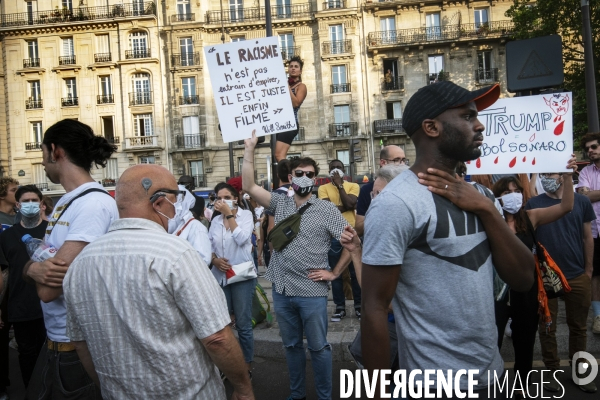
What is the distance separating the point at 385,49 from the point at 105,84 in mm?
20921

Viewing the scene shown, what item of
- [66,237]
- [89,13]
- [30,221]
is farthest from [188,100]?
[66,237]

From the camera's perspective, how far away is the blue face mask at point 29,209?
4.81m

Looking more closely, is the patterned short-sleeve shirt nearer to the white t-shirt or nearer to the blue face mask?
the white t-shirt

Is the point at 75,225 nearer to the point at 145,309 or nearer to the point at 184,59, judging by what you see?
the point at 145,309

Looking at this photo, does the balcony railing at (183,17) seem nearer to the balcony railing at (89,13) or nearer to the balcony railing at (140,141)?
the balcony railing at (89,13)

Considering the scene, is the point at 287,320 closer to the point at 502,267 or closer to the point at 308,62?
the point at 502,267

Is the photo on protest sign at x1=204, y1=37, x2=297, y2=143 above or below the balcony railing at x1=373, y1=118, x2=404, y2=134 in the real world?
below

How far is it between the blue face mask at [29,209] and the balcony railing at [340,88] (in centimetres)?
3256

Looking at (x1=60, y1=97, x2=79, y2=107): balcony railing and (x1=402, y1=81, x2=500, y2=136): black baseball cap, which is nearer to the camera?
(x1=402, y1=81, x2=500, y2=136): black baseball cap

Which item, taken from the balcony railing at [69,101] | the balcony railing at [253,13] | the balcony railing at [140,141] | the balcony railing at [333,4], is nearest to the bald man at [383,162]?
the balcony railing at [333,4]

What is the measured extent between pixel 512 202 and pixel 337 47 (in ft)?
111

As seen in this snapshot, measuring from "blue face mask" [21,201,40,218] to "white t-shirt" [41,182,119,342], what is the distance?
7.67ft

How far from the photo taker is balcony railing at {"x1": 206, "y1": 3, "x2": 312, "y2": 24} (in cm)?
3697

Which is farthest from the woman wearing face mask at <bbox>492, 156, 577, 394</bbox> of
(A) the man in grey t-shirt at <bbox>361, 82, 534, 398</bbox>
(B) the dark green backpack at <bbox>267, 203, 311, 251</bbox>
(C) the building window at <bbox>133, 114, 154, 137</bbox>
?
(C) the building window at <bbox>133, 114, 154, 137</bbox>
